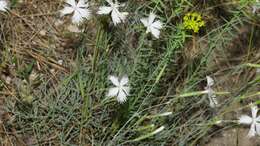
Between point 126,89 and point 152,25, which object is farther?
point 152,25

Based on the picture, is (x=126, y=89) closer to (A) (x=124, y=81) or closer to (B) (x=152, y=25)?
(A) (x=124, y=81)

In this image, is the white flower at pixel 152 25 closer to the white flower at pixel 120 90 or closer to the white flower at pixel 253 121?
the white flower at pixel 120 90

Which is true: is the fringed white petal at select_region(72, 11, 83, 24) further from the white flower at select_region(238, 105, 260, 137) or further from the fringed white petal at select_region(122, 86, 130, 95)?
the white flower at select_region(238, 105, 260, 137)

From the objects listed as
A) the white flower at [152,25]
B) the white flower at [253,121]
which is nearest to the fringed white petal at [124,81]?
the white flower at [152,25]

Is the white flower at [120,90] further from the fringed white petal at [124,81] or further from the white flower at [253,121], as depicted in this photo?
the white flower at [253,121]

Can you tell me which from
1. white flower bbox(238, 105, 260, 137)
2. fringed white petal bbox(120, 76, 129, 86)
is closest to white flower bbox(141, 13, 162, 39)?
fringed white petal bbox(120, 76, 129, 86)

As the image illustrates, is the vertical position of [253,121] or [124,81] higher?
[124,81]

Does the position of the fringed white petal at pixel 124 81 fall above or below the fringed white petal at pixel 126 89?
above

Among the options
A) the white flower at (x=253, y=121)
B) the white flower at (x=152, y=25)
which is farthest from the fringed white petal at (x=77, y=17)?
the white flower at (x=253, y=121)

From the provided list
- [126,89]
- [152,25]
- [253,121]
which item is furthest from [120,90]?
[253,121]

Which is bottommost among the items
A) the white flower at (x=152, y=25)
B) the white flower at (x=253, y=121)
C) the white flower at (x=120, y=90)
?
the white flower at (x=253, y=121)

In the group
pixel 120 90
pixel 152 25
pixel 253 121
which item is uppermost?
pixel 152 25
